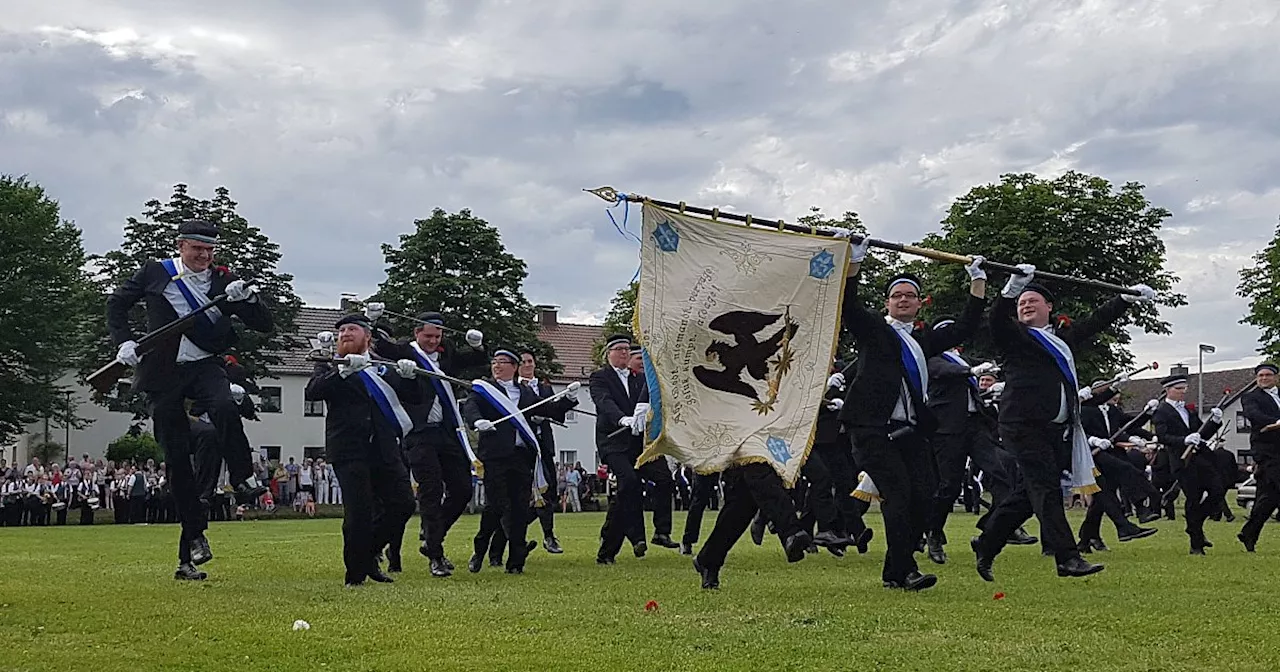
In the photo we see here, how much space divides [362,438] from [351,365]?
1.92 ft

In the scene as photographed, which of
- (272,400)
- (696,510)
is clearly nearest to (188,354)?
(696,510)

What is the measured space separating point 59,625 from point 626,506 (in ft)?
23.1

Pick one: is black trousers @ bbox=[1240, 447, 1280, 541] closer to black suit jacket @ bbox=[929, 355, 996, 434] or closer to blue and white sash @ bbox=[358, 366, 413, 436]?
black suit jacket @ bbox=[929, 355, 996, 434]

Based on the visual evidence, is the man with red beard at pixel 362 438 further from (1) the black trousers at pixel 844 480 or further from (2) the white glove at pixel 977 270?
(1) the black trousers at pixel 844 480

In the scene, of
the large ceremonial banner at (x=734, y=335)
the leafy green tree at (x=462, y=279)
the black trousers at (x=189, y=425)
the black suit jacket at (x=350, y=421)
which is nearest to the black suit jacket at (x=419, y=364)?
the black suit jacket at (x=350, y=421)

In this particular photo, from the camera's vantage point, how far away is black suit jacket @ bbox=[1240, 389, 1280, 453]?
15961mm

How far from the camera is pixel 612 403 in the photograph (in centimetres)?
1534

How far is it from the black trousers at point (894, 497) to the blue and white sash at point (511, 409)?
3915mm

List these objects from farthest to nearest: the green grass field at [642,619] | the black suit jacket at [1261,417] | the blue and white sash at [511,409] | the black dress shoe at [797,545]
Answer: the black suit jacket at [1261,417] < the blue and white sash at [511,409] < the black dress shoe at [797,545] < the green grass field at [642,619]

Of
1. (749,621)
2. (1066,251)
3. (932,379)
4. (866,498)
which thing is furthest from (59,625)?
(1066,251)

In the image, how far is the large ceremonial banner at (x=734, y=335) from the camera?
10.4 meters

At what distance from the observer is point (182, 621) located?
28.6 feet

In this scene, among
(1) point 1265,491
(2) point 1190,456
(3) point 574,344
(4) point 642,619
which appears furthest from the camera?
(3) point 574,344

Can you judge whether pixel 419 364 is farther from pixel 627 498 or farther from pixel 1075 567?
pixel 1075 567
